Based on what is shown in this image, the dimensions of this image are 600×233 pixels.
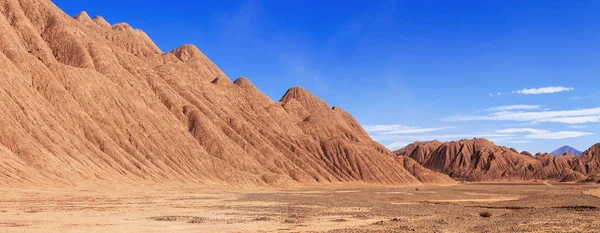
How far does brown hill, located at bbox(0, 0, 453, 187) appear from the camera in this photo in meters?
69.4

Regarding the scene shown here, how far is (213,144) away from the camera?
100 meters

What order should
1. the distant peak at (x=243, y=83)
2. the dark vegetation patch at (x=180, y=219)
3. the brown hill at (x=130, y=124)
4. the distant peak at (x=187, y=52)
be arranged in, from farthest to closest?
the distant peak at (x=187, y=52), the distant peak at (x=243, y=83), the brown hill at (x=130, y=124), the dark vegetation patch at (x=180, y=219)

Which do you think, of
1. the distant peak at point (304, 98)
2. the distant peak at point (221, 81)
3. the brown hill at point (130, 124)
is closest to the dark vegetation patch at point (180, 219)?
the brown hill at point (130, 124)

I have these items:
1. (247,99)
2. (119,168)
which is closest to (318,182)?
(247,99)

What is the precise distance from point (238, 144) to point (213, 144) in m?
9.04

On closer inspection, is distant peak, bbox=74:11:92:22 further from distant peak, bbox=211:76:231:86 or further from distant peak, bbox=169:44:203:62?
distant peak, bbox=211:76:231:86

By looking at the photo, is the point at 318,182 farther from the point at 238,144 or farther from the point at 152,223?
the point at 152,223

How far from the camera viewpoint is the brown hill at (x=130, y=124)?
69.4m

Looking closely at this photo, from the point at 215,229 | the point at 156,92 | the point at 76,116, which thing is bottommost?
the point at 215,229

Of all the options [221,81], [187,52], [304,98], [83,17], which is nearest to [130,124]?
[221,81]

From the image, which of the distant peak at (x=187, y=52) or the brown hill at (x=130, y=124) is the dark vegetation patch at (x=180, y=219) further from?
the distant peak at (x=187, y=52)

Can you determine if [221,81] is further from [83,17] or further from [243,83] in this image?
[83,17]

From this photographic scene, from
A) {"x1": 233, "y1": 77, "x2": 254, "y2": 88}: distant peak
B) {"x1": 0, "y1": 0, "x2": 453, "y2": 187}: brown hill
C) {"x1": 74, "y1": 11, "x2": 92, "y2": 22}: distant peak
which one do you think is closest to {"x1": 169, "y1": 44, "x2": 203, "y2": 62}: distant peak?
{"x1": 0, "y1": 0, "x2": 453, "y2": 187}: brown hill

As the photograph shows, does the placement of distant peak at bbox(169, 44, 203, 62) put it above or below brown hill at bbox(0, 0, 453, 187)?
above
